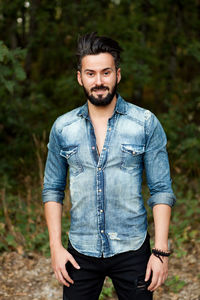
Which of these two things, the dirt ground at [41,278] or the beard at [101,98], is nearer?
the beard at [101,98]

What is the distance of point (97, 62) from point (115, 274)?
3.74 feet

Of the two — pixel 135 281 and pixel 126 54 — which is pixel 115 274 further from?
pixel 126 54

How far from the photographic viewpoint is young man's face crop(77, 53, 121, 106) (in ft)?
6.61

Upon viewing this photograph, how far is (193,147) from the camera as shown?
596cm

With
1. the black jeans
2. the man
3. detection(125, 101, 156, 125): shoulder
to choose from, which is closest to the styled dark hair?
the man

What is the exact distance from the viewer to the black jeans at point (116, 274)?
205 centimetres

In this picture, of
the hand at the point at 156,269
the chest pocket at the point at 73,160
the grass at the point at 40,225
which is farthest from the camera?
the grass at the point at 40,225

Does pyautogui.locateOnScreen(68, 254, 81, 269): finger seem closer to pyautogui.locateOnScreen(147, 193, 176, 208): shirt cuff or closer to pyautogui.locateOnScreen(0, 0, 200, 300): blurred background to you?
pyautogui.locateOnScreen(147, 193, 176, 208): shirt cuff

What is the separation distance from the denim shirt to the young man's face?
0.11 meters

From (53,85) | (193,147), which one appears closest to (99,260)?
(193,147)

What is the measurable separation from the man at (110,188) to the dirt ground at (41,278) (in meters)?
1.77

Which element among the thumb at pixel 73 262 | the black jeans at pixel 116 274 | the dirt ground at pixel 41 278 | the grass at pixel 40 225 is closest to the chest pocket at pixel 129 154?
the black jeans at pixel 116 274

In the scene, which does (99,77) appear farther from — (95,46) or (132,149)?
(132,149)

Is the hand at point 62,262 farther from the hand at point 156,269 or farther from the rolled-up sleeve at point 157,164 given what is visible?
the rolled-up sleeve at point 157,164
